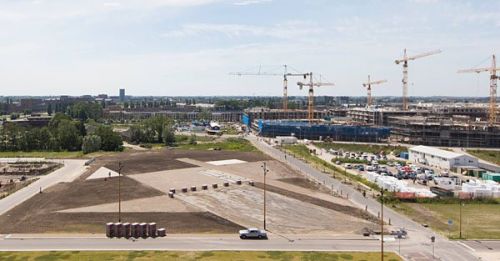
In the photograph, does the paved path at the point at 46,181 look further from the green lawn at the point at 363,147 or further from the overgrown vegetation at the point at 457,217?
the green lawn at the point at 363,147

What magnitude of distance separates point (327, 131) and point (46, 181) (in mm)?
83711

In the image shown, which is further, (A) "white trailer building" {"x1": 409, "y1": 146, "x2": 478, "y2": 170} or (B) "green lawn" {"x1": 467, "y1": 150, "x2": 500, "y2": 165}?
(B) "green lawn" {"x1": 467, "y1": 150, "x2": 500, "y2": 165}

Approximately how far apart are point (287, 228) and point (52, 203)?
25996mm

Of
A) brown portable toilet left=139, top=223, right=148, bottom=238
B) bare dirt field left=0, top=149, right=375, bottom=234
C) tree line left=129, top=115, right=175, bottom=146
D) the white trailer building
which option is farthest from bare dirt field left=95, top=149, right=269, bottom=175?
brown portable toilet left=139, top=223, right=148, bottom=238

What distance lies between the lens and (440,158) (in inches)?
3381

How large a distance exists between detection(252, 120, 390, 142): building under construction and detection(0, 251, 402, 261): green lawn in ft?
318

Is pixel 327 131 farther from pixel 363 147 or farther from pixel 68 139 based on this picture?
pixel 68 139

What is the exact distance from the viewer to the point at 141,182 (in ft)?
209

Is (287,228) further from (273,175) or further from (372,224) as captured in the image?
(273,175)

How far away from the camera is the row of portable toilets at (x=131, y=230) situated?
130 feet

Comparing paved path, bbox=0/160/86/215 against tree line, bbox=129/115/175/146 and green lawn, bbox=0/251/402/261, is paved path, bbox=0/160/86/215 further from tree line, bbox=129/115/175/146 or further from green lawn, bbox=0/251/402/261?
tree line, bbox=129/115/175/146

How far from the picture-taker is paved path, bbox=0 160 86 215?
5347cm

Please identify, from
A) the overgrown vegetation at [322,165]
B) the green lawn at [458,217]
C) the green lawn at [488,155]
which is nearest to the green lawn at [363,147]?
the overgrown vegetation at [322,165]

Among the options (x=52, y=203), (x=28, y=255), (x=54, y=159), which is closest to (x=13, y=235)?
(x=28, y=255)
